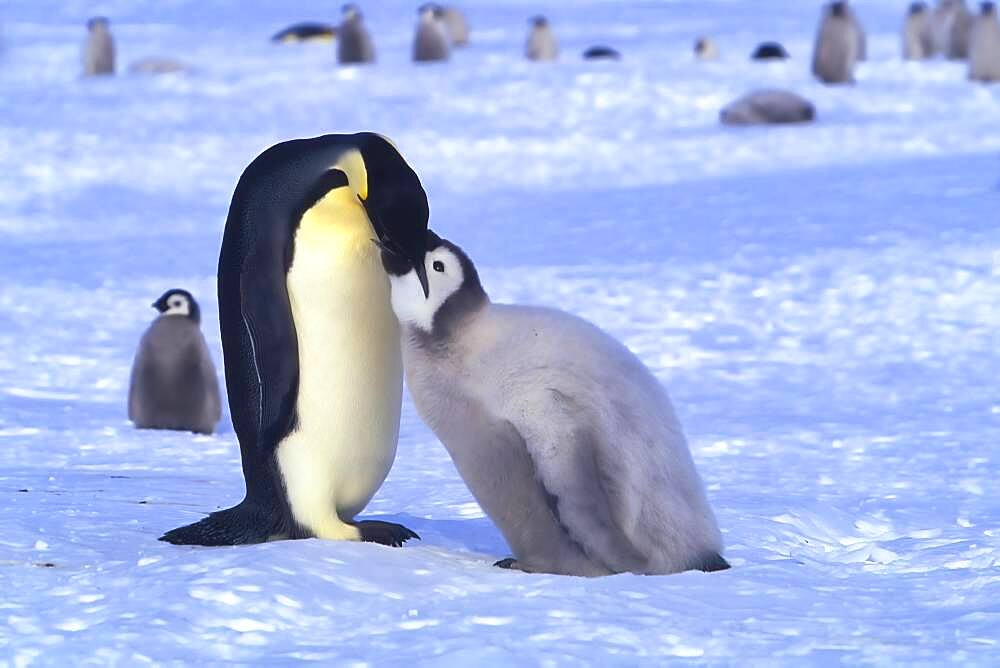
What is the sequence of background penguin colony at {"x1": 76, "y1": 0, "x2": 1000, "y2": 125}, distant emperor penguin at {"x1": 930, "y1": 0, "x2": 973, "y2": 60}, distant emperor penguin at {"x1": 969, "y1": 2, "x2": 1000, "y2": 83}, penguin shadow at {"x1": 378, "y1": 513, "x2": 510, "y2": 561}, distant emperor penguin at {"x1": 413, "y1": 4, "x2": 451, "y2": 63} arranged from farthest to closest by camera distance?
1. distant emperor penguin at {"x1": 930, "y1": 0, "x2": 973, "y2": 60}
2. distant emperor penguin at {"x1": 413, "y1": 4, "x2": 451, "y2": 63}
3. background penguin colony at {"x1": 76, "y1": 0, "x2": 1000, "y2": 125}
4. distant emperor penguin at {"x1": 969, "y1": 2, "x2": 1000, "y2": 83}
5. penguin shadow at {"x1": 378, "y1": 513, "x2": 510, "y2": 561}

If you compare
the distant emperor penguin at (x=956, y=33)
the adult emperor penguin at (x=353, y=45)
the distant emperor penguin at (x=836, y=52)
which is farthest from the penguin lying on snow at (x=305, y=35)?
the distant emperor penguin at (x=956, y=33)

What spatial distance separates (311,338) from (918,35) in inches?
652

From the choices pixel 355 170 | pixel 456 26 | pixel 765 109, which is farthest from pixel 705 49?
pixel 355 170

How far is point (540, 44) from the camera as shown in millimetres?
18375

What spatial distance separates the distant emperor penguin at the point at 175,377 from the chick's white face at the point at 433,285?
292cm

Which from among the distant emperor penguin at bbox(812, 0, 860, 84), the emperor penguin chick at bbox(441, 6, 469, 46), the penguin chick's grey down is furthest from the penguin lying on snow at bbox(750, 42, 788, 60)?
the penguin chick's grey down

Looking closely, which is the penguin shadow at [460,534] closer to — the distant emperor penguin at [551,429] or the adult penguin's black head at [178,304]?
the distant emperor penguin at [551,429]

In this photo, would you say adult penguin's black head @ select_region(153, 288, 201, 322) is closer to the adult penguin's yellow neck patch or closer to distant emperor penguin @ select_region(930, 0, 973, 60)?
the adult penguin's yellow neck patch

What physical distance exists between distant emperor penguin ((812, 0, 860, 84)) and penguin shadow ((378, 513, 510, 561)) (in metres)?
12.8

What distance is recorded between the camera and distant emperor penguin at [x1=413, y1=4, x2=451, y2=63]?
17.5 meters

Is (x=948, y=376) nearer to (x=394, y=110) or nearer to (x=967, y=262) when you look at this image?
(x=967, y=262)

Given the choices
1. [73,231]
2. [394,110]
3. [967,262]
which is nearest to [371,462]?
[967,262]

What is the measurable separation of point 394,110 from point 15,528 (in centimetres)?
1140

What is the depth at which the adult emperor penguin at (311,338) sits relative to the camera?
3.14 m
